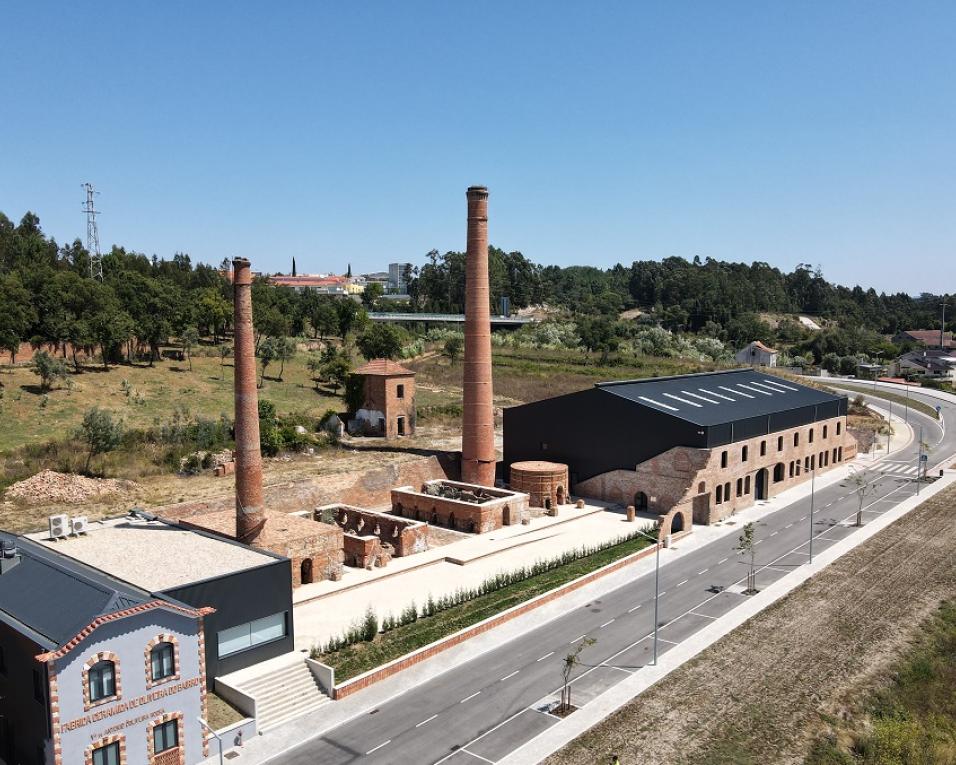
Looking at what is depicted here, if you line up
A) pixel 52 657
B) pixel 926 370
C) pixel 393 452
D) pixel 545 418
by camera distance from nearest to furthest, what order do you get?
pixel 52 657, pixel 545 418, pixel 393 452, pixel 926 370

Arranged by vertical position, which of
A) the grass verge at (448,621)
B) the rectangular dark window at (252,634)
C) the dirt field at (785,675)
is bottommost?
the dirt field at (785,675)

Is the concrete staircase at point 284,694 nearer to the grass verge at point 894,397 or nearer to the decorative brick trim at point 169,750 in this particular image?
the decorative brick trim at point 169,750

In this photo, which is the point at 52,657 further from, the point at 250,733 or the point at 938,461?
the point at 938,461

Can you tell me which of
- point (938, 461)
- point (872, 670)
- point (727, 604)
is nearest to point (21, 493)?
point (727, 604)

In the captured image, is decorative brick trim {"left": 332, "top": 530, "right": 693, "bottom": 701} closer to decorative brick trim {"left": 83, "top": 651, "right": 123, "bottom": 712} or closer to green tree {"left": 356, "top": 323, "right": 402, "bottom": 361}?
decorative brick trim {"left": 83, "top": 651, "right": 123, "bottom": 712}

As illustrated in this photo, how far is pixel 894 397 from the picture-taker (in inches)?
3794

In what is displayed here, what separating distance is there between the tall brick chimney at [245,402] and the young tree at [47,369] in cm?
3918

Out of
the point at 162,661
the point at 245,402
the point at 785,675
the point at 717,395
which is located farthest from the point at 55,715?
the point at 717,395

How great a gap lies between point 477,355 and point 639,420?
1071cm

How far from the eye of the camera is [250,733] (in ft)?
76.8

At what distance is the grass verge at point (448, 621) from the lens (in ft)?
90.7

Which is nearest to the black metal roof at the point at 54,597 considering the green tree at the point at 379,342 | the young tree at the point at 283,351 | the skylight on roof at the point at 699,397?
the skylight on roof at the point at 699,397

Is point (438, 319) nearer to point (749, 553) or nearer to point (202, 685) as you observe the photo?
point (749, 553)

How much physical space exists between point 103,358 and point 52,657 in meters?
61.5
